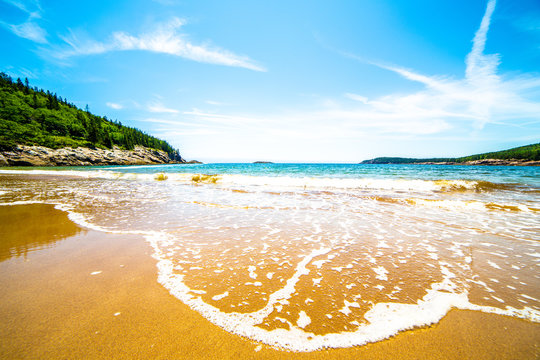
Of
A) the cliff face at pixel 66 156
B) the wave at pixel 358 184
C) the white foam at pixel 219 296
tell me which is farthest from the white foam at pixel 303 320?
the cliff face at pixel 66 156

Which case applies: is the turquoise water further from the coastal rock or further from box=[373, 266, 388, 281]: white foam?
box=[373, 266, 388, 281]: white foam

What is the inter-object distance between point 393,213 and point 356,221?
2243 mm

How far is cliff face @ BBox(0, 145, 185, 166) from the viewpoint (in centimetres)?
4719

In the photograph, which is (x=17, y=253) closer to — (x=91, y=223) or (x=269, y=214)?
(x=91, y=223)

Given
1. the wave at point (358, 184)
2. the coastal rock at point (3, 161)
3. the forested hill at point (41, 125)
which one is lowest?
the wave at point (358, 184)

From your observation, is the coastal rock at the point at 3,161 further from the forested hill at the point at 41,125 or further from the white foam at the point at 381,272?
the white foam at the point at 381,272

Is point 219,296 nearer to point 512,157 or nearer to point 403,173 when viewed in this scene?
point 403,173

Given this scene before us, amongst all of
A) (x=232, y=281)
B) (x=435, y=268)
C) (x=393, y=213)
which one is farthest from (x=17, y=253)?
(x=393, y=213)

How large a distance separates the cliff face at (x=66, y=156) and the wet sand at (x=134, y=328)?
67.1m

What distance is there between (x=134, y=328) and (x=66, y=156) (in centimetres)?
7811

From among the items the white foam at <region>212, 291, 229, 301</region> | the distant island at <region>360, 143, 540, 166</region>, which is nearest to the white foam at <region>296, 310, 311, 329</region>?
the white foam at <region>212, 291, 229, 301</region>

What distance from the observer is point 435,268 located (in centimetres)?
377

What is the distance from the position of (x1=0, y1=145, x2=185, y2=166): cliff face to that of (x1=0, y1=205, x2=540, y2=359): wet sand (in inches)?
2643

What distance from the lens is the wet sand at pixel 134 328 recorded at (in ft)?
6.40
